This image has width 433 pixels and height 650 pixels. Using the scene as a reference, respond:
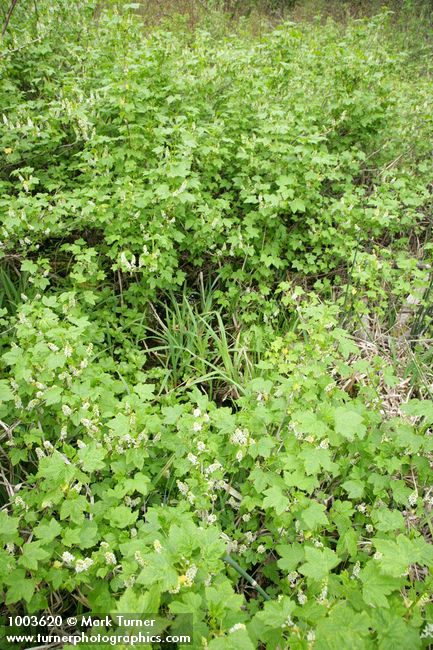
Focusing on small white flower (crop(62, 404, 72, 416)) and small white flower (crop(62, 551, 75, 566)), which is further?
small white flower (crop(62, 404, 72, 416))

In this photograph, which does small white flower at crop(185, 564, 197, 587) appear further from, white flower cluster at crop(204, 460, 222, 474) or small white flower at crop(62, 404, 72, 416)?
small white flower at crop(62, 404, 72, 416)

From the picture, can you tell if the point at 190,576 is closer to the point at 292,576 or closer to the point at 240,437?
the point at 292,576

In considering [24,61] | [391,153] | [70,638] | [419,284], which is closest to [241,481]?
[70,638]

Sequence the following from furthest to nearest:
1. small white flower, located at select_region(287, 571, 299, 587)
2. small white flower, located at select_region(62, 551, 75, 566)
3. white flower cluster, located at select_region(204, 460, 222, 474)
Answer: white flower cluster, located at select_region(204, 460, 222, 474) → small white flower, located at select_region(287, 571, 299, 587) → small white flower, located at select_region(62, 551, 75, 566)

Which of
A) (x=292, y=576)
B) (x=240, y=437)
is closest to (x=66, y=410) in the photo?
(x=240, y=437)

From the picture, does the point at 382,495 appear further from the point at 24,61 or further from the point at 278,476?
the point at 24,61

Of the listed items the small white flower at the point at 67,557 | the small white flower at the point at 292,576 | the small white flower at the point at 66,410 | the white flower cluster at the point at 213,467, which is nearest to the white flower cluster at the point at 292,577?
the small white flower at the point at 292,576

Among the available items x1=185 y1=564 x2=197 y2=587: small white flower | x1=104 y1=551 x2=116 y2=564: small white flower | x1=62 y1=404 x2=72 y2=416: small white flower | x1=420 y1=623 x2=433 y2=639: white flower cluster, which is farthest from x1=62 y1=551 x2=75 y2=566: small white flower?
x1=420 y1=623 x2=433 y2=639: white flower cluster

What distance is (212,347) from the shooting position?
3.56 m

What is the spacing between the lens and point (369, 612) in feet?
4.78

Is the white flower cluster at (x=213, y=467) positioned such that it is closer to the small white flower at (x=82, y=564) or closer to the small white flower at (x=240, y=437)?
the small white flower at (x=240, y=437)

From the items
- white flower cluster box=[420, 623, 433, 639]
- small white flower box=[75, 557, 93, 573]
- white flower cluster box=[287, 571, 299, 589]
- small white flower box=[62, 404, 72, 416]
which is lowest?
white flower cluster box=[287, 571, 299, 589]

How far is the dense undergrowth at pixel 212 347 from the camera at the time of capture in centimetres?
156

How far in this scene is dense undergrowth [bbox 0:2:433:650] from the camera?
5.11 ft
